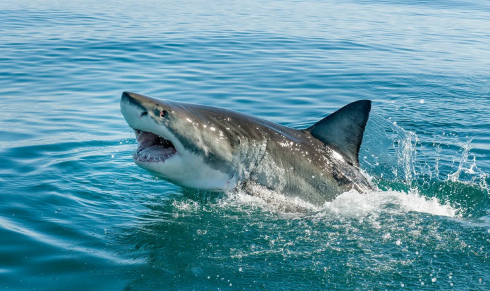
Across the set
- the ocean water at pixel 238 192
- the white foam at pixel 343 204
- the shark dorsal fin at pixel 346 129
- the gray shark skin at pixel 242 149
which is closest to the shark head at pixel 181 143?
the gray shark skin at pixel 242 149

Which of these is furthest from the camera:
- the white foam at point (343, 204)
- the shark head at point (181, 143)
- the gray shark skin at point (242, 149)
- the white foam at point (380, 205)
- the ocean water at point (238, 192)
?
the white foam at point (380, 205)

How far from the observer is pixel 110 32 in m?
21.4

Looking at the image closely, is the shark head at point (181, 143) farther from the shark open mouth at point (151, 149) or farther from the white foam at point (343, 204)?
the white foam at point (343, 204)

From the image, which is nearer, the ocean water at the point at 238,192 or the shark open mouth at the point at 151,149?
the ocean water at the point at 238,192

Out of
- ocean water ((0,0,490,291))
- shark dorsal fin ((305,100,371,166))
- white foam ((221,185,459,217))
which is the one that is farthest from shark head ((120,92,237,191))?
shark dorsal fin ((305,100,371,166))

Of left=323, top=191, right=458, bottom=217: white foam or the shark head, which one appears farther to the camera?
left=323, top=191, right=458, bottom=217: white foam

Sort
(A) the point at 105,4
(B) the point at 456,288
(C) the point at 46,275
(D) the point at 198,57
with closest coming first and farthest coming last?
1. (B) the point at 456,288
2. (C) the point at 46,275
3. (D) the point at 198,57
4. (A) the point at 105,4

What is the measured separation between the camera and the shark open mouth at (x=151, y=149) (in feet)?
17.8

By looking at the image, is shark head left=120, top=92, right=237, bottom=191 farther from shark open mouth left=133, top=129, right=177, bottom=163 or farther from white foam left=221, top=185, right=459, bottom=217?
white foam left=221, top=185, right=459, bottom=217

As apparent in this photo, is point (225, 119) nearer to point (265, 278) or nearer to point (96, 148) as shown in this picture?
point (265, 278)

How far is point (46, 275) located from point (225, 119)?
7.59 feet

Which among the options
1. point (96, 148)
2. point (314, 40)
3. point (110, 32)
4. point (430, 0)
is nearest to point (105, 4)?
point (110, 32)

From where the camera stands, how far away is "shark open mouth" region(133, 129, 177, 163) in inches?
214

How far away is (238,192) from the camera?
5.88 metres
